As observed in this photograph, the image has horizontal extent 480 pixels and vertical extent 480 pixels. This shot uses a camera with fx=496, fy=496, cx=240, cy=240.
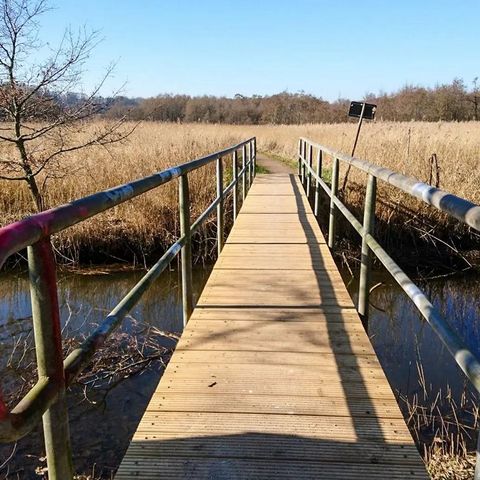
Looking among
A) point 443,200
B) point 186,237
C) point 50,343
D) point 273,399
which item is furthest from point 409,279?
point 186,237

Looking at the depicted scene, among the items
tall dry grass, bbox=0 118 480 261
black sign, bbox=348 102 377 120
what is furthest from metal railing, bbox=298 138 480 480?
black sign, bbox=348 102 377 120

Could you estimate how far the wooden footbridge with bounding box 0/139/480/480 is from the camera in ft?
3.82

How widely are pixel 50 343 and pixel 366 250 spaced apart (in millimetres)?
1989

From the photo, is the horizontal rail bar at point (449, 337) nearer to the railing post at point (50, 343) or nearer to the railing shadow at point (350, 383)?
the railing shadow at point (350, 383)

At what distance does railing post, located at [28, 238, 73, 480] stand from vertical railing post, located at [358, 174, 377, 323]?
5.97ft

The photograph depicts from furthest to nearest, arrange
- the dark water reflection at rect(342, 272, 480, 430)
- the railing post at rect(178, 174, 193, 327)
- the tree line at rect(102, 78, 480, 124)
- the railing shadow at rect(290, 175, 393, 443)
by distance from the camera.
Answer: the tree line at rect(102, 78, 480, 124) → the dark water reflection at rect(342, 272, 480, 430) → the railing post at rect(178, 174, 193, 327) → the railing shadow at rect(290, 175, 393, 443)

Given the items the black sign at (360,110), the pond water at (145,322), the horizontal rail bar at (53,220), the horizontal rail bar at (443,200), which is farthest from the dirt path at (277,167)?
the horizontal rail bar at (53,220)

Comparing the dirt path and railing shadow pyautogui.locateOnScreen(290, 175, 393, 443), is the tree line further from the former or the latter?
railing shadow pyautogui.locateOnScreen(290, 175, 393, 443)

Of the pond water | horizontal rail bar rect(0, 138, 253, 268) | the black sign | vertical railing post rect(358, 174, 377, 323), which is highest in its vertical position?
the black sign

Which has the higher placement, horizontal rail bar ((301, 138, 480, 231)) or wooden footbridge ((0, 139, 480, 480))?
horizontal rail bar ((301, 138, 480, 231))

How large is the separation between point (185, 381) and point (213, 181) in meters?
7.42

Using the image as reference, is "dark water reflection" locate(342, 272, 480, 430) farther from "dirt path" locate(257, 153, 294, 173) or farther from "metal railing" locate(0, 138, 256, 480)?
"dirt path" locate(257, 153, 294, 173)

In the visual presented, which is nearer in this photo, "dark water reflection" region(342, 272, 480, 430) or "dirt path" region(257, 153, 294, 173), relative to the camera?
"dark water reflection" region(342, 272, 480, 430)

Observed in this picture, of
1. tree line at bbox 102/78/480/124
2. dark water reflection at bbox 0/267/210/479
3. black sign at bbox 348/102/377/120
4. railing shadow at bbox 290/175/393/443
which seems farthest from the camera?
tree line at bbox 102/78/480/124
